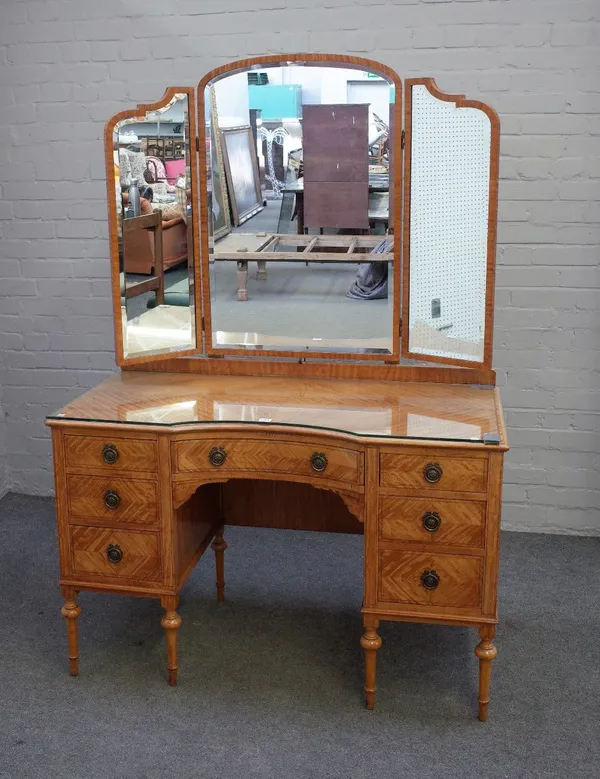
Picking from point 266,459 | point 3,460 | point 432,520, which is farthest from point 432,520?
point 3,460

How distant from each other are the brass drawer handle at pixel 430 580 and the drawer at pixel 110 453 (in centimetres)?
78

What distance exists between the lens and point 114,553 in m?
2.66

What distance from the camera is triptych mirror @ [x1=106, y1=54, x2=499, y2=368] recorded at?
2.76 metres

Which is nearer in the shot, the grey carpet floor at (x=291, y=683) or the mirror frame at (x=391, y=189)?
the grey carpet floor at (x=291, y=683)

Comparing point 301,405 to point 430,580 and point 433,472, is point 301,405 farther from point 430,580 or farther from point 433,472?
point 430,580

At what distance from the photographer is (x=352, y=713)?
2.61m

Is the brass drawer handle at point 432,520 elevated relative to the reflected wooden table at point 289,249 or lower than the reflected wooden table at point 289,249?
lower

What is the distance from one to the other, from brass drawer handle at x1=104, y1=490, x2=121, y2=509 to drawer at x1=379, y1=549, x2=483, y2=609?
739 mm

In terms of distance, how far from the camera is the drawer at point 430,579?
2.50 m

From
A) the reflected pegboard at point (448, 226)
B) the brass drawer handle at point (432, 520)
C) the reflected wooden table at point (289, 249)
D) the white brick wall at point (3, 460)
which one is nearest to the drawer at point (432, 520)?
the brass drawer handle at point (432, 520)

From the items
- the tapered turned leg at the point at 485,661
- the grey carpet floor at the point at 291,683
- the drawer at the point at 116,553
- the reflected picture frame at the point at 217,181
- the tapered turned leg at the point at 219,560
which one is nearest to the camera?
the grey carpet floor at the point at 291,683

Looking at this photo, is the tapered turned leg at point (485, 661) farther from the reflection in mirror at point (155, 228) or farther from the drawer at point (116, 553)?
the reflection in mirror at point (155, 228)

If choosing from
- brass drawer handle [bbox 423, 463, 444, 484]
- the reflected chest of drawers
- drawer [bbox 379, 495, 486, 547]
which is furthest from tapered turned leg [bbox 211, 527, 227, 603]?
brass drawer handle [bbox 423, 463, 444, 484]

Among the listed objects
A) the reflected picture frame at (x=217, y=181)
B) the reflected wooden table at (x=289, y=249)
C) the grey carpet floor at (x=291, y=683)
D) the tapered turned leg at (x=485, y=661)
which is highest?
the reflected picture frame at (x=217, y=181)
